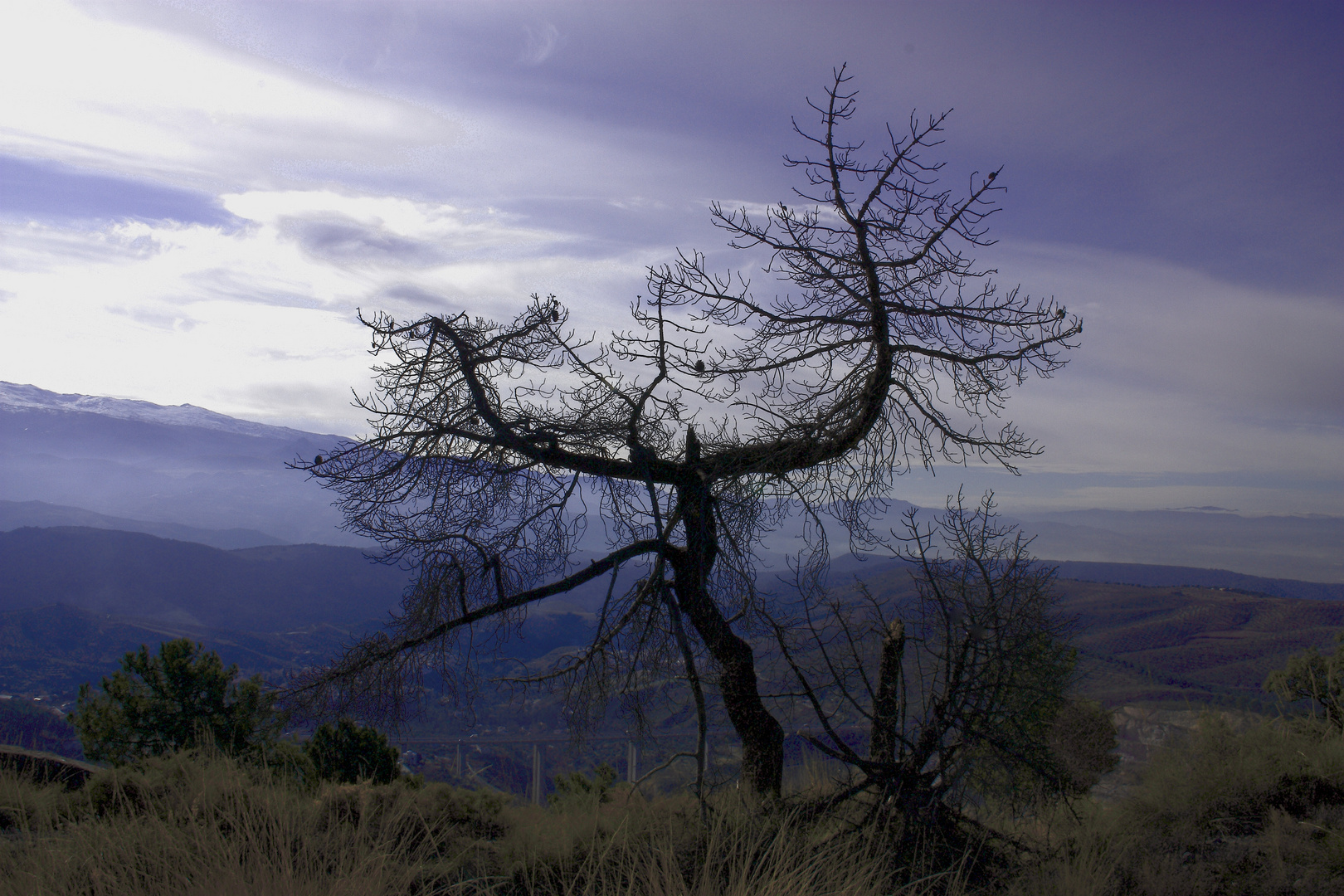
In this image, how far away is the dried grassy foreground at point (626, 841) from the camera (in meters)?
3.82

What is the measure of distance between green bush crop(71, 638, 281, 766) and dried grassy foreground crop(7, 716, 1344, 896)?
3319mm

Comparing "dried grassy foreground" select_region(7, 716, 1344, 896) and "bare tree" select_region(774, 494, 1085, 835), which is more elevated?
"bare tree" select_region(774, 494, 1085, 835)

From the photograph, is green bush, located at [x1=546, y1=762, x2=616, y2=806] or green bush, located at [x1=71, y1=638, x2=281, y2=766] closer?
green bush, located at [x1=546, y1=762, x2=616, y2=806]

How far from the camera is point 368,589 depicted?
7244 centimetres

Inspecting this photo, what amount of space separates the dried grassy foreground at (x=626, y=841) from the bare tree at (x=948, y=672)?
1.46ft

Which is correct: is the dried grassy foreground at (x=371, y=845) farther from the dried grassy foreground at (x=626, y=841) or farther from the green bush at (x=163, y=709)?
the green bush at (x=163, y=709)

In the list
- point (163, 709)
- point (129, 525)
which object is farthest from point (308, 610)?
point (129, 525)

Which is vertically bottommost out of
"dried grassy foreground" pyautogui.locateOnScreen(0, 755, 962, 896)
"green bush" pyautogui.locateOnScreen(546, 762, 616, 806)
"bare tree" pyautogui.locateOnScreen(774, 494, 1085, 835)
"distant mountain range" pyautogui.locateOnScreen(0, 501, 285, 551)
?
"distant mountain range" pyautogui.locateOnScreen(0, 501, 285, 551)

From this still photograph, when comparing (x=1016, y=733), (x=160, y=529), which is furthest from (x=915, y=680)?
(x=160, y=529)

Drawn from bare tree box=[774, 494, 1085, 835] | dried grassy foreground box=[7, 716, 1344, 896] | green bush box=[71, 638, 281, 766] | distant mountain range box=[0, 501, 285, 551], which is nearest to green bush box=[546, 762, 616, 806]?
dried grassy foreground box=[7, 716, 1344, 896]

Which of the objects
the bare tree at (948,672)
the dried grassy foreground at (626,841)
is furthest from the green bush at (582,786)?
the bare tree at (948,672)

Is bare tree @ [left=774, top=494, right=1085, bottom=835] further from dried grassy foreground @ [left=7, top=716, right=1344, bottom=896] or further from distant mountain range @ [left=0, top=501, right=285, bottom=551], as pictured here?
distant mountain range @ [left=0, top=501, right=285, bottom=551]

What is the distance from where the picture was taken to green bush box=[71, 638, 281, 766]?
9.59 m

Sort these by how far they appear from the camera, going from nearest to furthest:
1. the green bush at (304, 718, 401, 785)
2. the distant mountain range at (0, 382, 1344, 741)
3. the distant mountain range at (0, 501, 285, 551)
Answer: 1. the green bush at (304, 718, 401, 785)
2. the distant mountain range at (0, 382, 1344, 741)
3. the distant mountain range at (0, 501, 285, 551)
